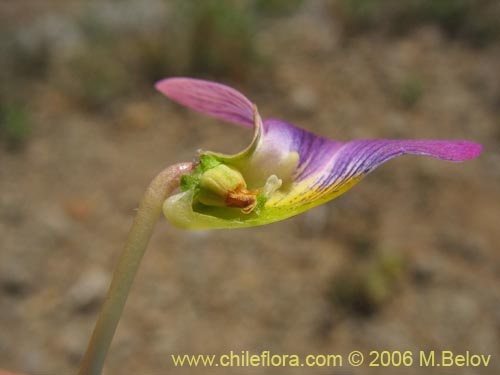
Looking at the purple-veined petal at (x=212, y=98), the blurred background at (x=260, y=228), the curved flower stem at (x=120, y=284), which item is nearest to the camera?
the curved flower stem at (x=120, y=284)

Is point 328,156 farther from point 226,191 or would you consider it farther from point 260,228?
point 260,228

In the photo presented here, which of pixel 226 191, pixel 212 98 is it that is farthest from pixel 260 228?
pixel 226 191

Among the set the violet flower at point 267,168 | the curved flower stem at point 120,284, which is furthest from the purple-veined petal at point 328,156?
the curved flower stem at point 120,284

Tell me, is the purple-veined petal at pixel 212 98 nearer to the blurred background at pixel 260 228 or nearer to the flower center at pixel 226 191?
the flower center at pixel 226 191

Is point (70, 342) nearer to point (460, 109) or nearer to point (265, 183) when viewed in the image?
point (265, 183)

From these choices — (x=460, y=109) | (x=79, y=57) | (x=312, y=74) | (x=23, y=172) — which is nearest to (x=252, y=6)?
(x=312, y=74)

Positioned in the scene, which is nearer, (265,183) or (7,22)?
(265,183)

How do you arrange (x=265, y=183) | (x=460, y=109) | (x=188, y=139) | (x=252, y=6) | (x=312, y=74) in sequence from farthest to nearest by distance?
(x=252, y=6) < (x=312, y=74) < (x=460, y=109) < (x=188, y=139) < (x=265, y=183)
